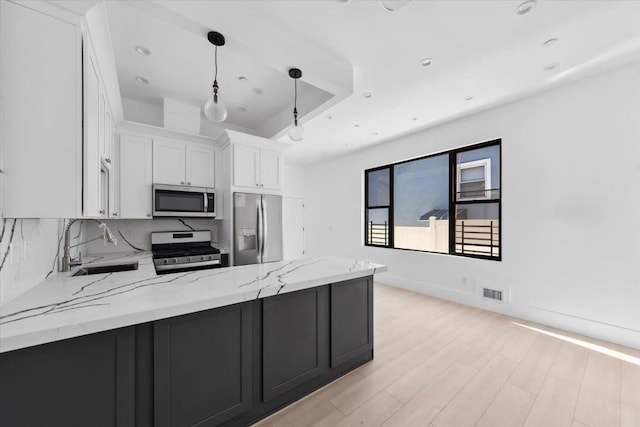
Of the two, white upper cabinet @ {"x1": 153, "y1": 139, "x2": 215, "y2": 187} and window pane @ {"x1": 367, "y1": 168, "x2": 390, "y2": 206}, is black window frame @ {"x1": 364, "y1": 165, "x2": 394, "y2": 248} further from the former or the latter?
white upper cabinet @ {"x1": 153, "y1": 139, "x2": 215, "y2": 187}

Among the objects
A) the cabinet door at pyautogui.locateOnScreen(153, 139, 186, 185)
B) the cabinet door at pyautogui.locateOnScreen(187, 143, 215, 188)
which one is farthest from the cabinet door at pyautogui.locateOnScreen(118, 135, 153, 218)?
the cabinet door at pyautogui.locateOnScreen(187, 143, 215, 188)

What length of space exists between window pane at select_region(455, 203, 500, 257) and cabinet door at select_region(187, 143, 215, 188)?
387 centimetres

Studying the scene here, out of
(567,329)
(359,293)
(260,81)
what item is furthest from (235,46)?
(567,329)

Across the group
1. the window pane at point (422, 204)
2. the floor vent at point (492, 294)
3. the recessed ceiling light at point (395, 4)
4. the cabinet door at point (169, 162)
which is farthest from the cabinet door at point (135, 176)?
the floor vent at point (492, 294)

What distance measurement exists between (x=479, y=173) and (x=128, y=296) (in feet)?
14.3

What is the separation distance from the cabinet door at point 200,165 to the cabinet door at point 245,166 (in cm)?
49

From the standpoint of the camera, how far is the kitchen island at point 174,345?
1.03 m

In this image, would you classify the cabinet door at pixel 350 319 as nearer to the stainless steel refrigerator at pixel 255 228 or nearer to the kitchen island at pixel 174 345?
the kitchen island at pixel 174 345

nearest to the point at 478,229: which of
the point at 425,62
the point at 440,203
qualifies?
the point at 440,203

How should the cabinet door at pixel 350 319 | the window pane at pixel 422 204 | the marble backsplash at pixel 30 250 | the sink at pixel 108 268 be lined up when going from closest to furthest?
the marble backsplash at pixel 30 250
the cabinet door at pixel 350 319
the sink at pixel 108 268
the window pane at pixel 422 204

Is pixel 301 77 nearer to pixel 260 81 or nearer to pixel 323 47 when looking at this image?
pixel 323 47

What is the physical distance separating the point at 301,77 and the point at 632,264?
374 centimetres

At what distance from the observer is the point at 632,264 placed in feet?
8.31

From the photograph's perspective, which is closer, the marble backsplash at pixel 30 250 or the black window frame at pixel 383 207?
the marble backsplash at pixel 30 250
